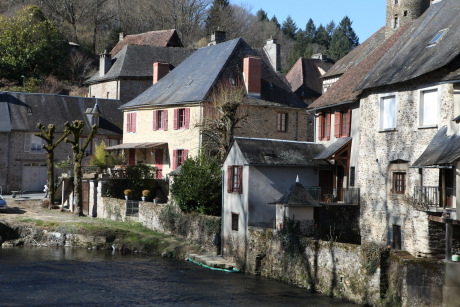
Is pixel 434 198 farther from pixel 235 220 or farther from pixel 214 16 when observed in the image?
pixel 214 16

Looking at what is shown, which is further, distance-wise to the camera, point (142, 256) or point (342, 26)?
point (342, 26)

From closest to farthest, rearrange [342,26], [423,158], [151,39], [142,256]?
1. [423,158]
2. [142,256]
3. [151,39]
4. [342,26]

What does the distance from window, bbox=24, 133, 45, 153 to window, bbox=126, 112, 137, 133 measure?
6.72 metres

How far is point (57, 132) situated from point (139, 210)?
14298 mm

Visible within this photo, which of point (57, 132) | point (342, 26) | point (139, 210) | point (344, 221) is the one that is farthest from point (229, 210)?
point (342, 26)

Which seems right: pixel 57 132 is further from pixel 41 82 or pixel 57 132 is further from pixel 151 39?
pixel 151 39

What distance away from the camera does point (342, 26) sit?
10088cm

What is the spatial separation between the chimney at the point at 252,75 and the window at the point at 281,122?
1960 mm

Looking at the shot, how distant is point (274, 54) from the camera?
62.5 m

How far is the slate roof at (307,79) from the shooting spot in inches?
2260

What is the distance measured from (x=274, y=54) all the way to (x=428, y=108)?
129 ft

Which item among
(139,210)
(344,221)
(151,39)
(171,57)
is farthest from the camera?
(151,39)

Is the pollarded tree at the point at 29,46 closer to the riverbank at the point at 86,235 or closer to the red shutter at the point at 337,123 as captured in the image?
the riverbank at the point at 86,235

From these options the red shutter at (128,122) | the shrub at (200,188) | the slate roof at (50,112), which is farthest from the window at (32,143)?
the shrub at (200,188)
